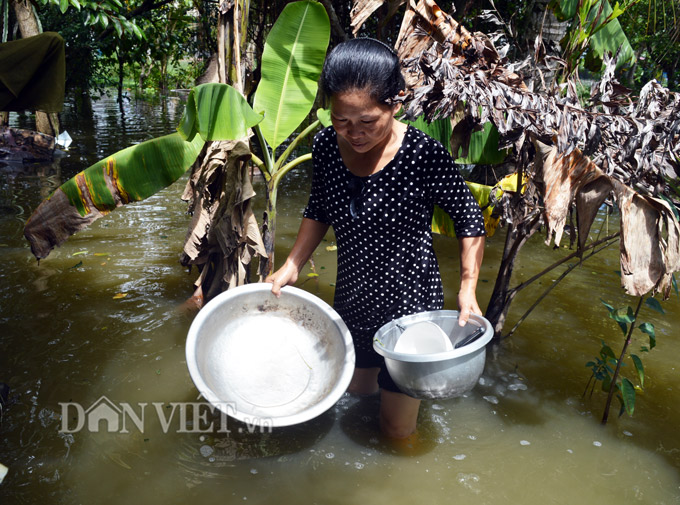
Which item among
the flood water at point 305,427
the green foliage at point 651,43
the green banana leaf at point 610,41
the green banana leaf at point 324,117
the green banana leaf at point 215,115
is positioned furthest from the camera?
the green foliage at point 651,43

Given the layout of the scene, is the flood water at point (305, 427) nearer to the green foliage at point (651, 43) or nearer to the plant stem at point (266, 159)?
the plant stem at point (266, 159)

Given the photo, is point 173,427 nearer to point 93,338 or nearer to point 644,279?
point 93,338

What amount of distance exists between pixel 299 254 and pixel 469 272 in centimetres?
67

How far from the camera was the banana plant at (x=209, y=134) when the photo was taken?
7.48 ft

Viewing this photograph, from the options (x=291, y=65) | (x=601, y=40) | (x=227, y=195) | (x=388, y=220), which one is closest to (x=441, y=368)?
(x=388, y=220)

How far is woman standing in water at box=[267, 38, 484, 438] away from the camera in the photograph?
63.9 inches

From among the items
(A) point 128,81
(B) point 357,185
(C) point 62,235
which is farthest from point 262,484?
(A) point 128,81

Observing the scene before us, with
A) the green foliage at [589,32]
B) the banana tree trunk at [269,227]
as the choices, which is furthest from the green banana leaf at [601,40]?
the banana tree trunk at [269,227]

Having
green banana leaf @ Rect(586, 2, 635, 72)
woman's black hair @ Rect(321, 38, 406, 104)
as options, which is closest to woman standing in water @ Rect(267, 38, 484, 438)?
woman's black hair @ Rect(321, 38, 406, 104)

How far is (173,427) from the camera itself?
237cm

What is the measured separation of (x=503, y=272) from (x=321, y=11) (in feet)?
5.66

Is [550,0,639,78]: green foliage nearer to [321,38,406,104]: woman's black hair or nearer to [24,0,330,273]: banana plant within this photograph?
[321,38,406,104]: woman's black hair

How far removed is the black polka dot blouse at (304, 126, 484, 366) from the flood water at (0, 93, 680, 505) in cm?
55

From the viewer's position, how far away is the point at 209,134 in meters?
2.24
